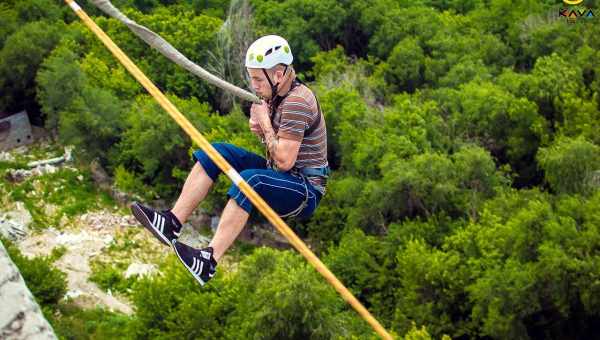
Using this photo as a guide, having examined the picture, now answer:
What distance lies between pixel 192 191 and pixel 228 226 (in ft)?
1.38

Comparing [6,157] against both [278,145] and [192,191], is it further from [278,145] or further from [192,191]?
[278,145]

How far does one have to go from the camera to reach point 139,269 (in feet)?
103

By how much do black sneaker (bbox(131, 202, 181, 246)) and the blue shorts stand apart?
0.47 metres

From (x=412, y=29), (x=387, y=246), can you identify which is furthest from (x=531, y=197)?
(x=412, y=29)

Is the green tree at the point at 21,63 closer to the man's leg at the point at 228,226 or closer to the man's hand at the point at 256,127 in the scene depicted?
the man's hand at the point at 256,127

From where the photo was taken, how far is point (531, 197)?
29859mm

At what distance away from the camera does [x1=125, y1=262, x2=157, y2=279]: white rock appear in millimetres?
30984

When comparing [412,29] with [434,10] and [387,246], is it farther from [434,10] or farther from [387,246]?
[387,246]

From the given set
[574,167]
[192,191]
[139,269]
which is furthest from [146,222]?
[574,167]

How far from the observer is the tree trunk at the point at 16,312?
290 inches

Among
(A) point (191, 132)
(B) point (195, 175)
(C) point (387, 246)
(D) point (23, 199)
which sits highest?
(A) point (191, 132)

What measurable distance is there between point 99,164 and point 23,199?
118 inches

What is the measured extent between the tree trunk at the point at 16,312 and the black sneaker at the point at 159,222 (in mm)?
1442

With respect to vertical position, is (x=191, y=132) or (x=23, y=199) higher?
(x=191, y=132)
